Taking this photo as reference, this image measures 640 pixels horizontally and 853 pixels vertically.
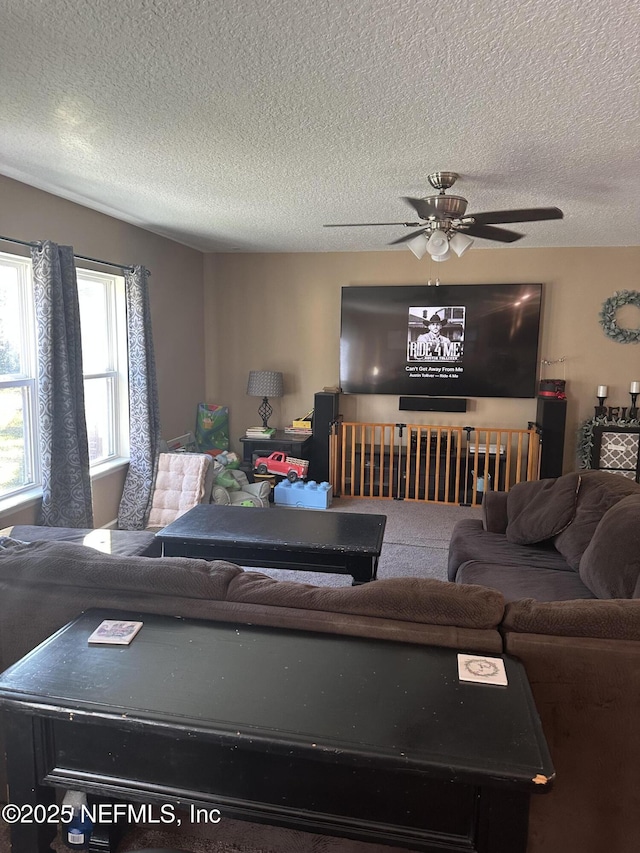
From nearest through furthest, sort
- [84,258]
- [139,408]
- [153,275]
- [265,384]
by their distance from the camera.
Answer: [84,258]
[139,408]
[153,275]
[265,384]

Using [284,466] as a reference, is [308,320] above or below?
above

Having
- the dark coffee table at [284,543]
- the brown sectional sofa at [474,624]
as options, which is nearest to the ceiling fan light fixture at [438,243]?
the dark coffee table at [284,543]

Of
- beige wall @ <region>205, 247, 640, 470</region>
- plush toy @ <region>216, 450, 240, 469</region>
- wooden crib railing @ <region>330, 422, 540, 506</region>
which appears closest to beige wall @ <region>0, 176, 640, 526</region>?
beige wall @ <region>205, 247, 640, 470</region>

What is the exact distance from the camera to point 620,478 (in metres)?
3.14

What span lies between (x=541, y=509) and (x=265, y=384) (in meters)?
3.46

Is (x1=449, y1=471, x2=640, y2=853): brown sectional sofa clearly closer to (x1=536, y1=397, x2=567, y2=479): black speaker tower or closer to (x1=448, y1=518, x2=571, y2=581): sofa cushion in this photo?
(x1=448, y1=518, x2=571, y2=581): sofa cushion

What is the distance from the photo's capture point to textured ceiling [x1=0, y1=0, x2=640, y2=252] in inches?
67.2

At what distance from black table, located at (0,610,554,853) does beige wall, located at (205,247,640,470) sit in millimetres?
4867

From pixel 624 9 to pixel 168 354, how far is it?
180 inches

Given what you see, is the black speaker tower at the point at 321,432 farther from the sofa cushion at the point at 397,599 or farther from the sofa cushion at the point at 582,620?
the sofa cushion at the point at 582,620

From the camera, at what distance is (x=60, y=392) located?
3.73 meters

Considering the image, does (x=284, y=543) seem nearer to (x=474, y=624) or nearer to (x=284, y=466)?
(x=474, y=624)

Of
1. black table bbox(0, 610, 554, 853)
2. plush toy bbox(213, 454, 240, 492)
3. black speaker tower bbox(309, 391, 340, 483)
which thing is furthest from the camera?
black speaker tower bbox(309, 391, 340, 483)

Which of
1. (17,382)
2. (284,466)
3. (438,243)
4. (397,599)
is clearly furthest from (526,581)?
(284,466)
